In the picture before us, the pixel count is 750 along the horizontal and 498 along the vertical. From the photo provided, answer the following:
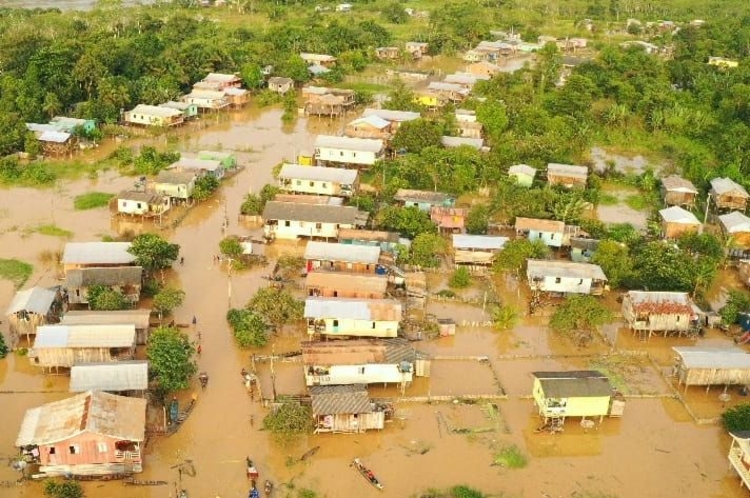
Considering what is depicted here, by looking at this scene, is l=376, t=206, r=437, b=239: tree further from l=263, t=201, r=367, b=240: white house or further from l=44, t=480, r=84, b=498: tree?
l=44, t=480, r=84, b=498: tree

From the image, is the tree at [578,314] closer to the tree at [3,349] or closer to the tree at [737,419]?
the tree at [737,419]

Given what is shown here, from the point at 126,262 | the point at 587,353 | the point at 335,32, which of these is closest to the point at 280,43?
the point at 335,32

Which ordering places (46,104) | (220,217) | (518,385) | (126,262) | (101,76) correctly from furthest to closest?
1. (101,76)
2. (46,104)
3. (220,217)
4. (126,262)
5. (518,385)

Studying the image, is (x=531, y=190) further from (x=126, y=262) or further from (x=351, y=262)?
(x=126, y=262)

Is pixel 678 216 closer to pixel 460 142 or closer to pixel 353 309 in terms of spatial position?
pixel 460 142

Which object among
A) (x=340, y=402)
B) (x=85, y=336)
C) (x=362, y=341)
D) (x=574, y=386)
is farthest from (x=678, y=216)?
(x=85, y=336)

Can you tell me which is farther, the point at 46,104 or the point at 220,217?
the point at 46,104

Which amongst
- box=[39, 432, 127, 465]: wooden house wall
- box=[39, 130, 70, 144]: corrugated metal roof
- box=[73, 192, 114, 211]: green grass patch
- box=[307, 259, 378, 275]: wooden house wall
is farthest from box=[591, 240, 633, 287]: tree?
box=[39, 130, 70, 144]: corrugated metal roof
